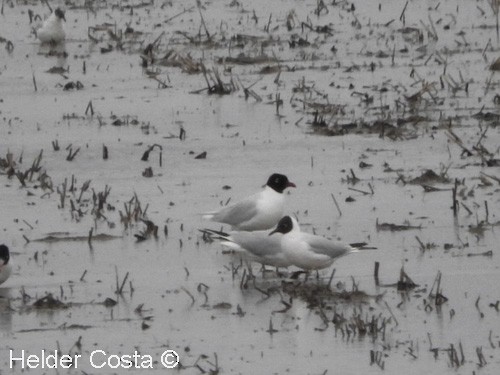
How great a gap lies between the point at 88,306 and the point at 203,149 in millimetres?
4758

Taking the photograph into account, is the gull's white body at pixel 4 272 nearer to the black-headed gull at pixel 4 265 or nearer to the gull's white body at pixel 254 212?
the black-headed gull at pixel 4 265

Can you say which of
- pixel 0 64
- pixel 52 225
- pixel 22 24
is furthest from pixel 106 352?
pixel 22 24

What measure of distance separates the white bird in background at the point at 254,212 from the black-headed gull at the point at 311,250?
1.15 metres

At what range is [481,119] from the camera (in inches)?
608

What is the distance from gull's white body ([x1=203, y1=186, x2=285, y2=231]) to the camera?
12.1 m

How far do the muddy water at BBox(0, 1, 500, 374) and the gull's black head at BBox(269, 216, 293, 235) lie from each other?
15.7 inches

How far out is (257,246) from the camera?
11.1 metres

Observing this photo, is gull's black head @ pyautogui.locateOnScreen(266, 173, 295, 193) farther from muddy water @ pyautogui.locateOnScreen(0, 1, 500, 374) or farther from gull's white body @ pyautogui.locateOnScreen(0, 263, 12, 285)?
gull's white body @ pyautogui.locateOnScreen(0, 263, 12, 285)

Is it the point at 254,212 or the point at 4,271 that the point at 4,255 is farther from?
the point at 254,212

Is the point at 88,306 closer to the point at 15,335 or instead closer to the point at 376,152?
the point at 15,335

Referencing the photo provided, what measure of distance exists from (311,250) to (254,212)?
148cm

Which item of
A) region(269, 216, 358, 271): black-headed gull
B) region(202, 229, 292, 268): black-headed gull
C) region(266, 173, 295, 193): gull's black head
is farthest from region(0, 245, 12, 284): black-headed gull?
region(266, 173, 295, 193): gull's black head

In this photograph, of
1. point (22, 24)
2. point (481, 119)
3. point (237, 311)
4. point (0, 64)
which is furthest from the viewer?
point (22, 24)

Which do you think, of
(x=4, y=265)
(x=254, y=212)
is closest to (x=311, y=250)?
(x=254, y=212)
